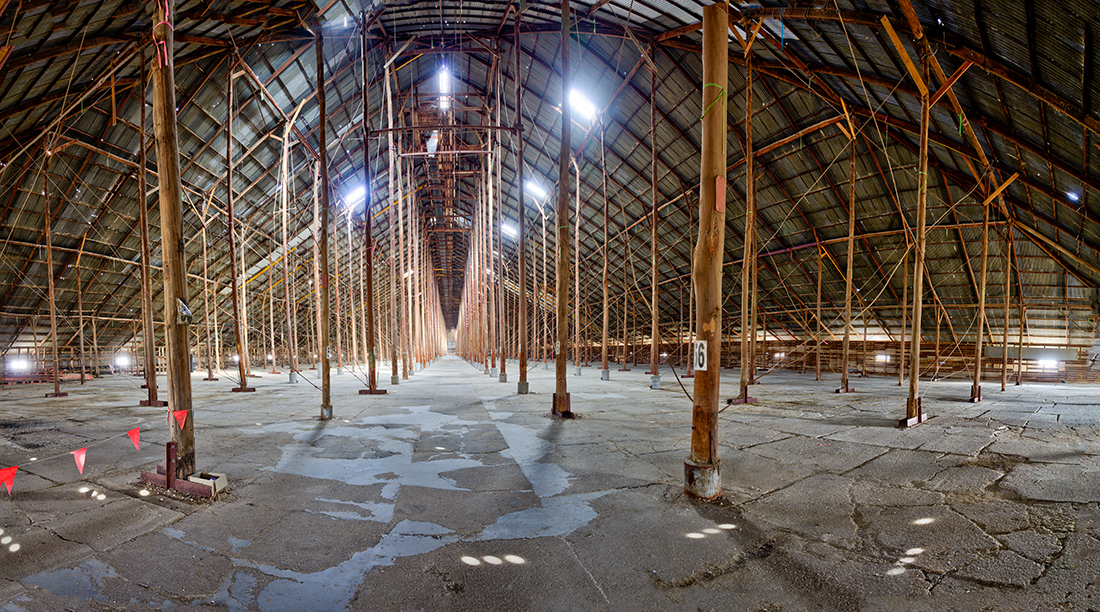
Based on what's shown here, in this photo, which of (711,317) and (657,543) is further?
(711,317)

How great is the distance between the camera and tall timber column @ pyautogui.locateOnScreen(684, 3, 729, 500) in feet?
14.9

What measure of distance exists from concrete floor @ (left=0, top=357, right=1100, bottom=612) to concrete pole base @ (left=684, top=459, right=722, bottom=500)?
103mm

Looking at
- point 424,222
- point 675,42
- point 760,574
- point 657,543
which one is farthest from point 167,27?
point 424,222

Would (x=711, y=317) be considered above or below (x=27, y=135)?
below

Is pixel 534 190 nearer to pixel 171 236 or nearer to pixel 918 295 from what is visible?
pixel 918 295

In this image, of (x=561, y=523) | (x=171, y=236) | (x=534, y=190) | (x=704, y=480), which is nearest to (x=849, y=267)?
(x=704, y=480)

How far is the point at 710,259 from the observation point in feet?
14.8

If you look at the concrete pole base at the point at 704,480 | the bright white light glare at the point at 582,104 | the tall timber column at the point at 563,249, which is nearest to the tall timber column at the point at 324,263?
the tall timber column at the point at 563,249

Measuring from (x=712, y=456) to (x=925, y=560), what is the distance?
1.67 metres

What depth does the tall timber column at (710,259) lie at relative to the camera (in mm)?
4539

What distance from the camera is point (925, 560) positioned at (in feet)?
10.6

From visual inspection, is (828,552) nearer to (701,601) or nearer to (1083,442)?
(701,601)

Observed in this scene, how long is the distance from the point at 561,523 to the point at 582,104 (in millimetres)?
18968

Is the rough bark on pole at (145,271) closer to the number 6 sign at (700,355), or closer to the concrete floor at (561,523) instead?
the concrete floor at (561,523)
